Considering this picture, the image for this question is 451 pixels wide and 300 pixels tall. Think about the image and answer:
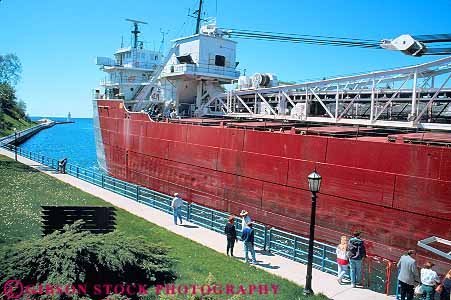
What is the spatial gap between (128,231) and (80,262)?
6.25 meters

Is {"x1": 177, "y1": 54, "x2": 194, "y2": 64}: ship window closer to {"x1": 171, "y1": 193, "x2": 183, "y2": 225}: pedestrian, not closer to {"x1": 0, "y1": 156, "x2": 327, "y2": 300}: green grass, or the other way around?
{"x1": 0, "y1": 156, "x2": 327, "y2": 300}: green grass

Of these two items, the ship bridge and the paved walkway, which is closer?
the paved walkway

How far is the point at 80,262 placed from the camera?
6.76m

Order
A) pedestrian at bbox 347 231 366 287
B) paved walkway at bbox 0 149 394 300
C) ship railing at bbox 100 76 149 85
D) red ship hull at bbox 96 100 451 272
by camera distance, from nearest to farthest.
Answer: paved walkway at bbox 0 149 394 300 → pedestrian at bbox 347 231 366 287 → red ship hull at bbox 96 100 451 272 → ship railing at bbox 100 76 149 85

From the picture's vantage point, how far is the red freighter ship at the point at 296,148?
38.5 feet

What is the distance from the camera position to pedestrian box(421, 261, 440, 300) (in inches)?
313

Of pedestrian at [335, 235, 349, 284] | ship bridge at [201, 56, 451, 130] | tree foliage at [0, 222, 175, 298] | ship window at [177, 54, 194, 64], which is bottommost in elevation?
pedestrian at [335, 235, 349, 284]

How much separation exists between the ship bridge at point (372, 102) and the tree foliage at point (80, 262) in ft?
36.5

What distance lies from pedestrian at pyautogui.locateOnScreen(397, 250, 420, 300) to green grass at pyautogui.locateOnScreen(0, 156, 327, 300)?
5.88 ft

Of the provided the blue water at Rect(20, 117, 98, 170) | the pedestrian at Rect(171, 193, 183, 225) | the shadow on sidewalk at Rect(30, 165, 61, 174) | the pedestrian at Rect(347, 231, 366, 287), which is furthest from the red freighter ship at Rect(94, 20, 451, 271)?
the blue water at Rect(20, 117, 98, 170)

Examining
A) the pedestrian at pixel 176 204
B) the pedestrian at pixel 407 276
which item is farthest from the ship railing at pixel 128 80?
the pedestrian at pixel 407 276

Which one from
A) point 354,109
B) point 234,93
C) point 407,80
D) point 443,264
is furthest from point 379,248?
point 234,93

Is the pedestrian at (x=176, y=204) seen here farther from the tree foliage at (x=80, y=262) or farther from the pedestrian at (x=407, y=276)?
the pedestrian at (x=407, y=276)

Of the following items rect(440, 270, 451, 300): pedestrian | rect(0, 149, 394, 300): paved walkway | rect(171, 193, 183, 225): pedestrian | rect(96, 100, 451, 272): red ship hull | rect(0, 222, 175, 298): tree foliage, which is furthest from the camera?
rect(171, 193, 183, 225): pedestrian
